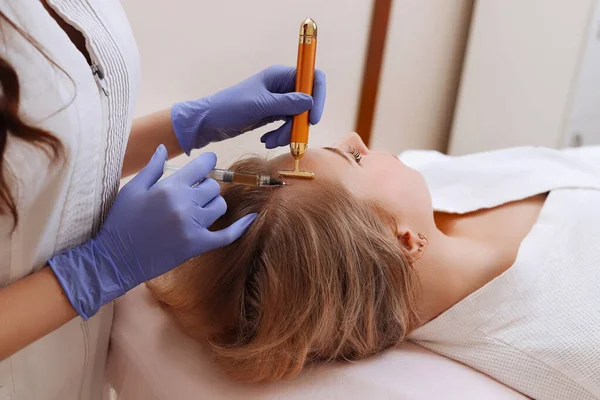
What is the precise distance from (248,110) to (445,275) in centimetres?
48

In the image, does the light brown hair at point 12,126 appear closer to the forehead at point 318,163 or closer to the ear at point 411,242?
the forehead at point 318,163

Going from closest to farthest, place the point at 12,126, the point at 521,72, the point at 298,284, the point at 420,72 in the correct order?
the point at 12,126 → the point at 298,284 → the point at 521,72 → the point at 420,72

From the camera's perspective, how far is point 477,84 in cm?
229

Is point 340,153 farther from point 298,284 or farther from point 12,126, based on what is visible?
point 12,126

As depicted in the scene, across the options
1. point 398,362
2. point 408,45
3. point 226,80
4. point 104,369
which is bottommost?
point 104,369

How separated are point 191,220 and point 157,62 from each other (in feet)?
2.66

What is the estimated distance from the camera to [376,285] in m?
0.90

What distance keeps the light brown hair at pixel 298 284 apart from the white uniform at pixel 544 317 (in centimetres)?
12

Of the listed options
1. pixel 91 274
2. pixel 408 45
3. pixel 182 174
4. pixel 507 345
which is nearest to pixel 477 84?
pixel 408 45

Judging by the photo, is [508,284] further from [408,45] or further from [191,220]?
[408,45]

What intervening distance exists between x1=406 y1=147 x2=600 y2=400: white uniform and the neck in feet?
0.08

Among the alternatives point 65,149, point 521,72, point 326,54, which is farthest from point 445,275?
point 521,72

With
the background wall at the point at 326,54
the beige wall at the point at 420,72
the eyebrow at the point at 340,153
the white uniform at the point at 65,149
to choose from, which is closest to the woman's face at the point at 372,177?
the eyebrow at the point at 340,153

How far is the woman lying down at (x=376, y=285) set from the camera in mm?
852
